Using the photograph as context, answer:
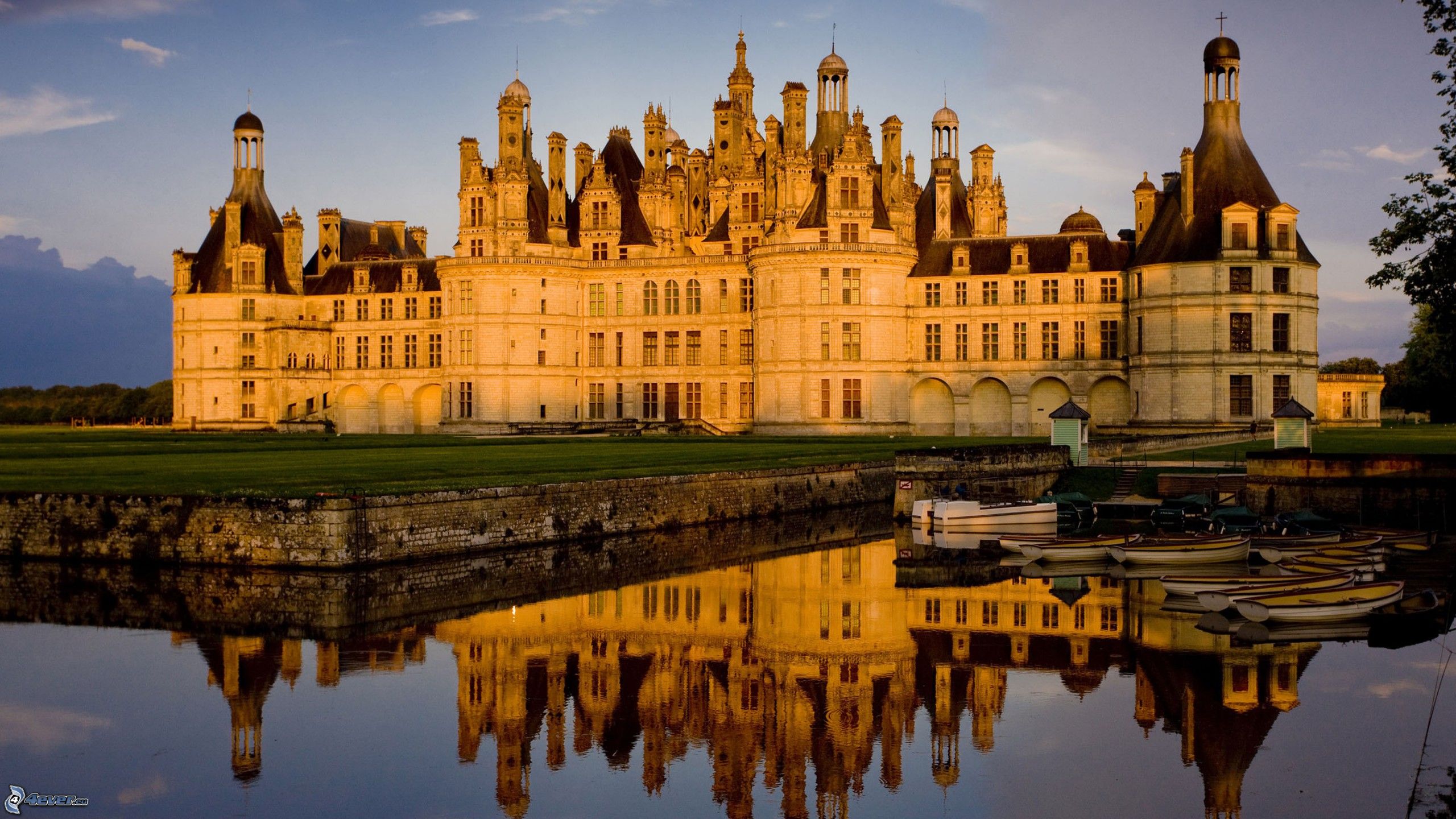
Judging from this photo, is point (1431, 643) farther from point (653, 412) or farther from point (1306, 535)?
point (653, 412)

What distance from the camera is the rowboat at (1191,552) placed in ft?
106

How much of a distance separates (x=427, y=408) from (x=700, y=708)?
64.0 m

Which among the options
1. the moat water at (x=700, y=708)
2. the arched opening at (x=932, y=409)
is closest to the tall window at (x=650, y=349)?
the arched opening at (x=932, y=409)

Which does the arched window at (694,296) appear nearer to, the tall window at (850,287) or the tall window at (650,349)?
the tall window at (650,349)

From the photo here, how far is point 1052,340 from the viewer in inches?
2694

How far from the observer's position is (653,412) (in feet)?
246

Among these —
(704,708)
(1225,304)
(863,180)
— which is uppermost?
(863,180)

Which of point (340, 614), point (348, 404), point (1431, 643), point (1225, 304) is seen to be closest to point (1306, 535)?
point (1431, 643)

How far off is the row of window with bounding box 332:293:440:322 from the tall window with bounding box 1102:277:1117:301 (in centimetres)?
3541

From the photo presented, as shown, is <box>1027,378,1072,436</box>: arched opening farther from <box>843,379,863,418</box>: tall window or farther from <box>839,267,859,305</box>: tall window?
<box>839,267,859,305</box>: tall window

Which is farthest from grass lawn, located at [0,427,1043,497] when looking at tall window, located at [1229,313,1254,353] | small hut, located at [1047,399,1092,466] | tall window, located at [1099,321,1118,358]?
tall window, located at [1229,313,1254,353]

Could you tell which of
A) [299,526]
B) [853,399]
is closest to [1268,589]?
[299,526]

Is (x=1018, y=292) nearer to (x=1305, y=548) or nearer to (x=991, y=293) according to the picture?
(x=991, y=293)

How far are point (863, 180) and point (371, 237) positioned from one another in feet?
121
